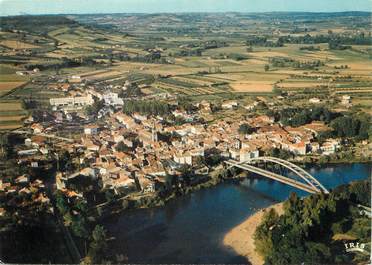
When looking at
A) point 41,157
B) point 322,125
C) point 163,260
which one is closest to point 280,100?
point 322,125

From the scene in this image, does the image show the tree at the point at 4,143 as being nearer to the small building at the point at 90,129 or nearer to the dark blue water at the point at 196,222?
the small building at the point at 90,129

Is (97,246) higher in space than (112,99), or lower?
lower

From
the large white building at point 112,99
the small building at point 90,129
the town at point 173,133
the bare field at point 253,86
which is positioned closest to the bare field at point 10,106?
the town at point 173,133

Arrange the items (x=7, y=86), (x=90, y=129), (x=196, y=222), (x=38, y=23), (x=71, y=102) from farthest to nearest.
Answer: (x=38, y=23) < (x=71, y=102) < (x=7, y=86) < (x=90, y=129) < (x=196, y=222)

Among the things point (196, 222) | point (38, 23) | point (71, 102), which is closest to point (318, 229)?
point (196, 222)

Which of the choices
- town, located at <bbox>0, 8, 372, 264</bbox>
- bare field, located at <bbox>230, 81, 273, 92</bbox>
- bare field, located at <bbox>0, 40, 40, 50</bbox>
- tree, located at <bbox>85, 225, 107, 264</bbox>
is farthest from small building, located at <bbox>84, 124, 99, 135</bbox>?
bare field, located at <bbox>230, 81, 273, 92</bbox>

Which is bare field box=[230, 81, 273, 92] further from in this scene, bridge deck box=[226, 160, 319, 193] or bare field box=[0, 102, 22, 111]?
bare field box=[0, 102, 22, 111]

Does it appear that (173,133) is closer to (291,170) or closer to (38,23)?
(291,170)
